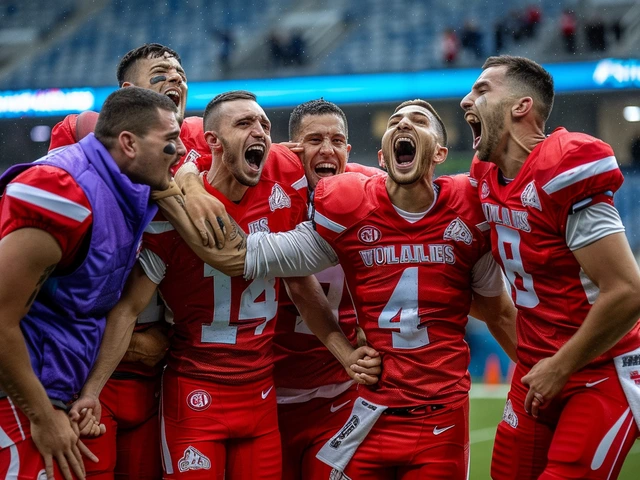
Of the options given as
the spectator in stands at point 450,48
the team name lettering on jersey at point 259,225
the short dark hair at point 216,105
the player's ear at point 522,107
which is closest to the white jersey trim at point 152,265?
the team name lettering on jersey at point 259,225

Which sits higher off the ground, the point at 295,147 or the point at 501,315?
the point at 295,147

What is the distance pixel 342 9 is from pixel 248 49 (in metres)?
2.74

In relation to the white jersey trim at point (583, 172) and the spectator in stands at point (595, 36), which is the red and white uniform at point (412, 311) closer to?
the white jersey trim at point (583, 172)

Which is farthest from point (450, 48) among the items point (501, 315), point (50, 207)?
point (50, 207)

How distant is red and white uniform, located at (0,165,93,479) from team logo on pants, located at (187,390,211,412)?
0.71 meters

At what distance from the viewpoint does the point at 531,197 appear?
3.22m

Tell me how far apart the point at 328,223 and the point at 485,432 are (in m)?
5.58

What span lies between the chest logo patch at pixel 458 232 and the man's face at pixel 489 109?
0.29m

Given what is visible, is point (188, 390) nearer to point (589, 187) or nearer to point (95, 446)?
point (95, 446)

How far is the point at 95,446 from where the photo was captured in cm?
342

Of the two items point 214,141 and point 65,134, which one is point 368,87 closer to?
point 65,134

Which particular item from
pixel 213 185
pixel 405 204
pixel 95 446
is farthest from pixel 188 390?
pixel 405 204

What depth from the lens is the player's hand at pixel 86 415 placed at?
10.2 feet

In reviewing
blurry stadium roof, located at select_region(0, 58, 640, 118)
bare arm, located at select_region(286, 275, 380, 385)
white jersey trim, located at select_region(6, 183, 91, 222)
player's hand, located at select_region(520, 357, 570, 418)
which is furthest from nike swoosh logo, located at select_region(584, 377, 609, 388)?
blurry stadium roof, located at select_region(0, 58, 640, 118)
